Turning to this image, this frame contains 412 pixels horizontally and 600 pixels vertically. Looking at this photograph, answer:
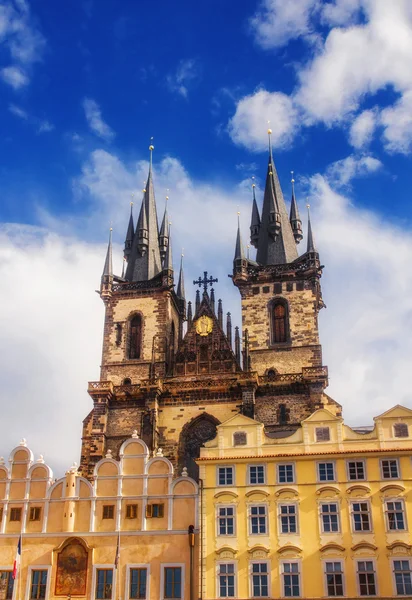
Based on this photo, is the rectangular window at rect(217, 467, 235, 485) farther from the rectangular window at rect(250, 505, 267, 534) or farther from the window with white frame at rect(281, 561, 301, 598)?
the window with white frame at rect(281, 561, 301, 598)

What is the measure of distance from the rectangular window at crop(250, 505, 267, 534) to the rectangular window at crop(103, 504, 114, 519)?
5997 millimetres

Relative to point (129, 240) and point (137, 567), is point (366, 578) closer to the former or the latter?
point (137, 567)

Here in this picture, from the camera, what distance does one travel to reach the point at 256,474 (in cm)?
3186

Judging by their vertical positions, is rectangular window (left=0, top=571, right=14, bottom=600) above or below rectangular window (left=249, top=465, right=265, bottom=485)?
below

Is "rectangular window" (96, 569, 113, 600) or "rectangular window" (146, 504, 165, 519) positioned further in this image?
"rectangular window" (146, 504, 165, 519)

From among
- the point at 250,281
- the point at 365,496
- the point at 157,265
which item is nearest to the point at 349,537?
the point at 365,496

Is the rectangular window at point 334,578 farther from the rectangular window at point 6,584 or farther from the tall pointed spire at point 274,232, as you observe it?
the tall pointed spire at point 274,232

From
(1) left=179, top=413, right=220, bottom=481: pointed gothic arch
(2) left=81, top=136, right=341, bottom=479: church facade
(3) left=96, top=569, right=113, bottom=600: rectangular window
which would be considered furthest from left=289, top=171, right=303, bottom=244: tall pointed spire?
(3) left=96, top=569, right=113, bottom=600: rectangular window

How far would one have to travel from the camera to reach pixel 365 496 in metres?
30.5

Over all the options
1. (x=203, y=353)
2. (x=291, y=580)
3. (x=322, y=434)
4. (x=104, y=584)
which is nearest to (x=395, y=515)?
(x=322, y=434)

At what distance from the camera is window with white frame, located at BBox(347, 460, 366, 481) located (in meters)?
31.0

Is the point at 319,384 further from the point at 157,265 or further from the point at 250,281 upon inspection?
the point at 157,265

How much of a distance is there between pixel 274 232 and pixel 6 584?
118 feet

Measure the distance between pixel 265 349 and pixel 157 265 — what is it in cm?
1273
